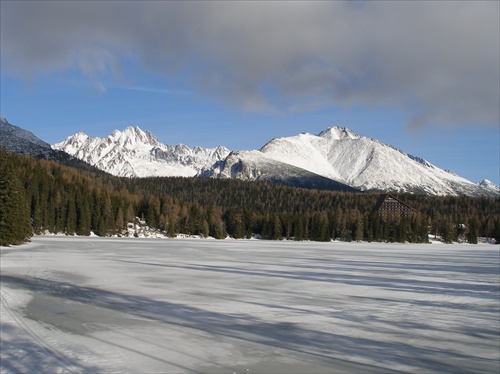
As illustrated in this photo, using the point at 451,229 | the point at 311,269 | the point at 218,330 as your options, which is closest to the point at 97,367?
the point at 218,330

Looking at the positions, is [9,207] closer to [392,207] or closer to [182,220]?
[182,220]

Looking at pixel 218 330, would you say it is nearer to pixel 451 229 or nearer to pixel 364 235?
pixel 364 235

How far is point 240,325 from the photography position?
578 inches

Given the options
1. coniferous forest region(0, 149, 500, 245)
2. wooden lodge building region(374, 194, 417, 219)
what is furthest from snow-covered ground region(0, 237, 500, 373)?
wooden lodge building region(374, 194, 417, 219)

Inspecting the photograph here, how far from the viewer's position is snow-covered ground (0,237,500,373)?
10922 millimetres

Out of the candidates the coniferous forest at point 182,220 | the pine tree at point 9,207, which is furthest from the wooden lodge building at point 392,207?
the pine tree at point 9,207

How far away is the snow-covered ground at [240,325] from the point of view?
10.9 m

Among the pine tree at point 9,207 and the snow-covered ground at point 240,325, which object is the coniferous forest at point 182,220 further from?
the snow-covered ground at point 240,325

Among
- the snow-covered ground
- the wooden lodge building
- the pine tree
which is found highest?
the wooden lodge building

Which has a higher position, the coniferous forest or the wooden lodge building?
the wooden lodge building

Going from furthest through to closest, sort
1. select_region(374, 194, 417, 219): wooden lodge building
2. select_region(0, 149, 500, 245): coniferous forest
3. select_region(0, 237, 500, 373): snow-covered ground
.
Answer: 1. select_region(374, 194, 417, 219): wooden lodge building
2. select_region(0, 149, 500, 245): coniferous forest
3. select_region(0, 237, 500, 373): snow-covered ground

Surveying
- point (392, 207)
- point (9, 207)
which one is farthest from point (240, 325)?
point (392, 207)

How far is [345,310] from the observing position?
58.4ft

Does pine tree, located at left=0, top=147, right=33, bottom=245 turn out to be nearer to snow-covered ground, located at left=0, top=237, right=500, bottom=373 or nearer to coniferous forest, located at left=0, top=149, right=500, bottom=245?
snow-covered ground, located at left=0, top=237, right=500, bottom=373
